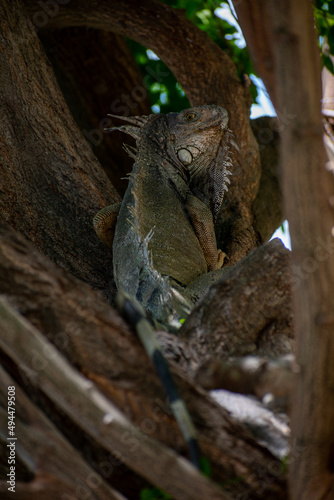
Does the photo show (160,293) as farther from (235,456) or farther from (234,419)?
(235,456)

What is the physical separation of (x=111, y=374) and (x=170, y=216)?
9.91ft

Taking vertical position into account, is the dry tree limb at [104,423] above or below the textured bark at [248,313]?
above

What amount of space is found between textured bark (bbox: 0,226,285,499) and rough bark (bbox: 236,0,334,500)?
1.64ft

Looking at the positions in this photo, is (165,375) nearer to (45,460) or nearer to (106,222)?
(45,460)

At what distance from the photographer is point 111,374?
2.70 meters

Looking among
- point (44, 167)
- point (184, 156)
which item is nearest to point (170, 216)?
point (184, 156)

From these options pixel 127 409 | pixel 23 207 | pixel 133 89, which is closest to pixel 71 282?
pixel 127 409

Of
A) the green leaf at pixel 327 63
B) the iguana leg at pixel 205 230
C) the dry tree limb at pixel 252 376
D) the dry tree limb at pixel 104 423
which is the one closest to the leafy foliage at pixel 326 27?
the green leaf at pixel 327 63

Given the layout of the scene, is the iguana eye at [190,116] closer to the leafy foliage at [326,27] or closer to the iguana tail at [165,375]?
the leafy foliage at [326,27]

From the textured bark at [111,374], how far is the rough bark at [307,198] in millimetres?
498

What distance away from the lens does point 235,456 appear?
8.68ft

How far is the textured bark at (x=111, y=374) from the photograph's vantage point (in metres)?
2.63

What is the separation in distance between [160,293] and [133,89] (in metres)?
4.51

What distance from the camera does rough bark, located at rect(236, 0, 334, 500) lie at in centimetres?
220
